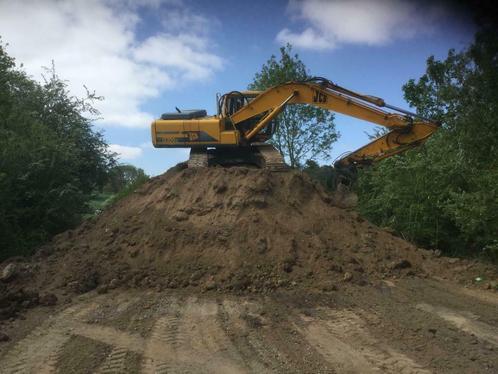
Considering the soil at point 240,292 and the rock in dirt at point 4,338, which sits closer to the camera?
the soil at point 240,292

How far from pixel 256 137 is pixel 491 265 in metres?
6.03

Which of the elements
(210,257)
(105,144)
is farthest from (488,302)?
(105,144)

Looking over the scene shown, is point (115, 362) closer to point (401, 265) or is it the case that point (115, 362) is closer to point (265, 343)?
point (265, 343)

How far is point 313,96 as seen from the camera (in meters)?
12.1

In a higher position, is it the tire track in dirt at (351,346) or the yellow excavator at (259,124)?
the yellow excavator at (259,124)

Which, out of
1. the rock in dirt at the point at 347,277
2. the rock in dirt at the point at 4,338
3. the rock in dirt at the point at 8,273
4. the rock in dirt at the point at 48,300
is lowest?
the rock in dirt at the point at 4,338

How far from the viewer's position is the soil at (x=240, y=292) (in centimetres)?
559

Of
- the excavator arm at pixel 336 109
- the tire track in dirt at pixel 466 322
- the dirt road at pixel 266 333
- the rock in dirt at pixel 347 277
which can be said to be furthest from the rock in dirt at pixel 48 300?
the excavator arm at pixel 336 109

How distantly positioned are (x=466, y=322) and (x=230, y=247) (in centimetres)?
380

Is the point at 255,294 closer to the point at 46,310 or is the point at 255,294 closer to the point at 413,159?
the point at 46,310

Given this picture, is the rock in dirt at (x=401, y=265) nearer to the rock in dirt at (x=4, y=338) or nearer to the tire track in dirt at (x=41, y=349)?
the tire track in dirt at (x=41, y=349)

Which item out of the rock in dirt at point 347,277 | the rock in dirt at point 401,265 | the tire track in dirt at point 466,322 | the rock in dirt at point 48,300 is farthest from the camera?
the rock in dirt at point 401,265

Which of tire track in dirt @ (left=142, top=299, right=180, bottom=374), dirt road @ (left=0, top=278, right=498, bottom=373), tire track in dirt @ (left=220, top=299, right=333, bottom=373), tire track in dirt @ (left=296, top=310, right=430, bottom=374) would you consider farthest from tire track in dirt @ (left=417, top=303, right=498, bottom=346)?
tire track in dirt @ (left=142, top=299, right=180, bottom=374)

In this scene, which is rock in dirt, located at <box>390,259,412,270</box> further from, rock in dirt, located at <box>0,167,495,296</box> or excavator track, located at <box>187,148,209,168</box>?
excavator track, located at <box>187,148,209,168</box>
